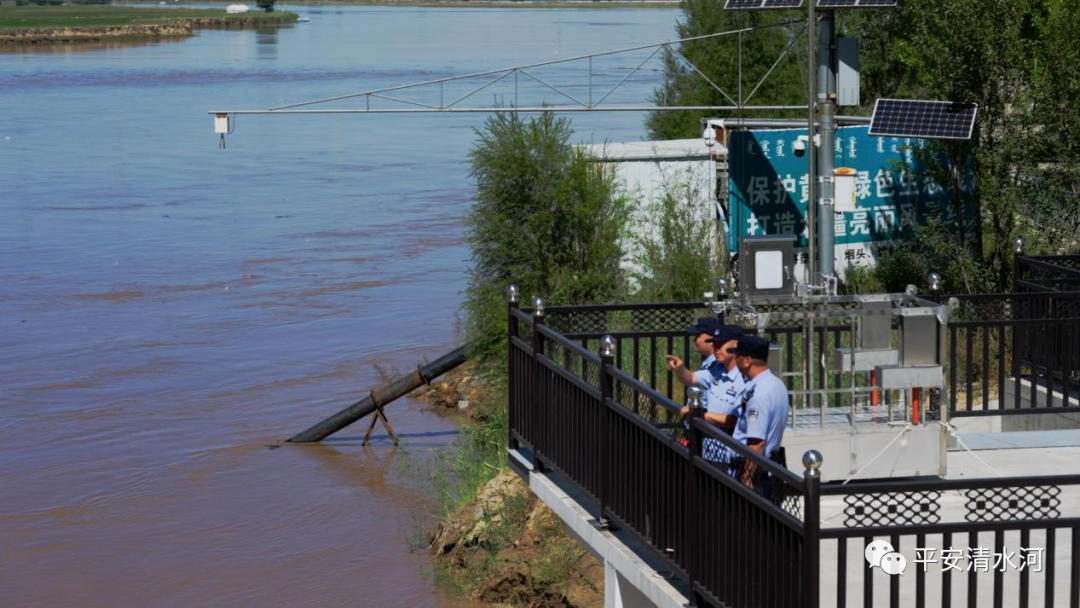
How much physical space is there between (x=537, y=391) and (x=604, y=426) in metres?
1.22

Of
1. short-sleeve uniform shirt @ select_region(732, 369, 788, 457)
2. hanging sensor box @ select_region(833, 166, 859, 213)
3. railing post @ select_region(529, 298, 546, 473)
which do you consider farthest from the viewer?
hanging sensor box @ select_region(833, 166, 859, 213)

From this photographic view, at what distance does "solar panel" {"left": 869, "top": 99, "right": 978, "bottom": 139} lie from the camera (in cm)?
1516

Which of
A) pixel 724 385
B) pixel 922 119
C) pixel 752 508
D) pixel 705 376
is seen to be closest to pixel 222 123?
pixel 922 119

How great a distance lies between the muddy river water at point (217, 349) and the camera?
15.7 m

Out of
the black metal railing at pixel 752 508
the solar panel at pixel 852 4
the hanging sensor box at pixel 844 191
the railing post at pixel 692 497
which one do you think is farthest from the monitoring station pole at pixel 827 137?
the railing post at pixel 692 497

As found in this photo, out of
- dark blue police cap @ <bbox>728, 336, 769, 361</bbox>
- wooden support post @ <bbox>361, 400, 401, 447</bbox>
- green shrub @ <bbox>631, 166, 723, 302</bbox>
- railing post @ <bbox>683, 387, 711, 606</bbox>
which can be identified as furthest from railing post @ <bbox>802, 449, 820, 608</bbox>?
wooden support post @ <bbox>361, 400, 401, 447</bbox>

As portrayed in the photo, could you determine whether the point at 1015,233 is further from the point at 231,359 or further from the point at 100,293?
the point at 100,293

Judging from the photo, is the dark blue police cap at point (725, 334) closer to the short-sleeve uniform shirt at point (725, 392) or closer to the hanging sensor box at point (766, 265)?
the short-sleeve uniform shirt at point (725, 392)

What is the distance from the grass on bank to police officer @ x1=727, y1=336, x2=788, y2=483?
435ft

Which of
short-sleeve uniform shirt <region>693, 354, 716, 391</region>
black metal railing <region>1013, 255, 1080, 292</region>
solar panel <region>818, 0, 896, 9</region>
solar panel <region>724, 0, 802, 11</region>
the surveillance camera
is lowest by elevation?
short-sleeve uniform shirt <region>693, 354, 716, 391</region>

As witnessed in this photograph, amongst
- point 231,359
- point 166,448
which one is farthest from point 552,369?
point 231,359

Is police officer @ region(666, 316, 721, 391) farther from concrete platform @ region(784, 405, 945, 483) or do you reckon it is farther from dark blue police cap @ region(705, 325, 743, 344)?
concrete platform @ region(784, 405, 945, 483)

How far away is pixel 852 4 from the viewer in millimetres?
14031

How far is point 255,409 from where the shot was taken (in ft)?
69.5
